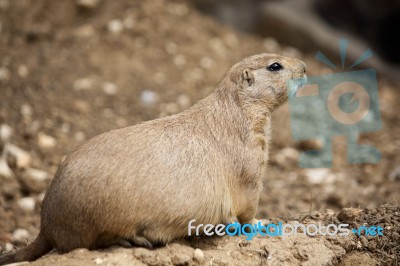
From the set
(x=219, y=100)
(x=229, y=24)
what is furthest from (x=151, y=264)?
(x=229, y=24)

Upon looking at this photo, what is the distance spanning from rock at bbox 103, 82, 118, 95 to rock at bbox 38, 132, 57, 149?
1.38m

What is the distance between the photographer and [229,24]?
10477mm

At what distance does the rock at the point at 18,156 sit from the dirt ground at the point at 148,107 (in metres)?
0.02

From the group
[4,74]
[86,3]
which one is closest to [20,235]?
[4,74]

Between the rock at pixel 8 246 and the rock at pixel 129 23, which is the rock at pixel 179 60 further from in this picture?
the rock at pixel 8 246

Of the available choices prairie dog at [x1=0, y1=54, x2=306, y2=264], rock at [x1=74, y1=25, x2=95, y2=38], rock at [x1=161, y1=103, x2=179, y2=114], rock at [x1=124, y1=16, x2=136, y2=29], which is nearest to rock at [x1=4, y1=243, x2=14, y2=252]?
prairie dog at [x1=0, y1=54, x2=306, y2=264]

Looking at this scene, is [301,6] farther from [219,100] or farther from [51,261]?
[51,261]

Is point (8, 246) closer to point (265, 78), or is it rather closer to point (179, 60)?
point (265, 78)

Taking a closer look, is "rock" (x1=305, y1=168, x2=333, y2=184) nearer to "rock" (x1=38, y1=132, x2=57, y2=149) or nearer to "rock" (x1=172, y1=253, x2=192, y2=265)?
"rock" (x1=38, y1=132, x2=57, y2=149)

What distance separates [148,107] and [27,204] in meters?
2.70

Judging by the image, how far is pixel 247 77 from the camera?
4348 millimetres

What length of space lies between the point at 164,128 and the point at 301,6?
695 centimetres

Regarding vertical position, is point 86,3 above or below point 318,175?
above

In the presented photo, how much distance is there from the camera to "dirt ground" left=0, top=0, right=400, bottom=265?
13.6 ft
